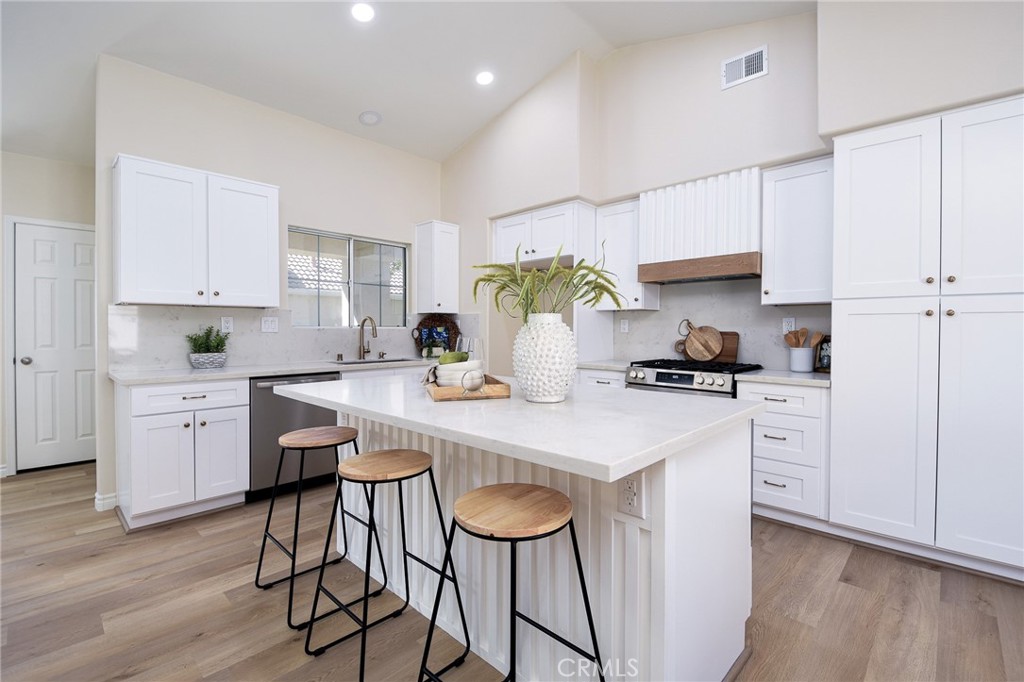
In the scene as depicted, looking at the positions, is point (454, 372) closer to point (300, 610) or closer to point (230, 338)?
point (300, 610)

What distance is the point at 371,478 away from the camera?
162 cm

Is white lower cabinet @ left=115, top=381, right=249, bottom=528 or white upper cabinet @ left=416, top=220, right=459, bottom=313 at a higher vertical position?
white upper cabinet @ left=416, top=220, right=459, bottom=313

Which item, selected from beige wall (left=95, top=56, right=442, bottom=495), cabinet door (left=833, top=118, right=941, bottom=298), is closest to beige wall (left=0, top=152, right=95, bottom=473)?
beige wall (left=95, top=56, right=442, bottom=495)

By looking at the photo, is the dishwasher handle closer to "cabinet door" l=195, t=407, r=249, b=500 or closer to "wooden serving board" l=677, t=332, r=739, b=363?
"cabinet door" l=195, t=407, r=249, b=500

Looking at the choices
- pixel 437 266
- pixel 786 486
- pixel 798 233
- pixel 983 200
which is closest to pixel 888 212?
pixel 983 200

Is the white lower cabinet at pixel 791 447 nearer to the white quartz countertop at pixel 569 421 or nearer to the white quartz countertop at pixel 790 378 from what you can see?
the white quartz countertop at pixel 790 378

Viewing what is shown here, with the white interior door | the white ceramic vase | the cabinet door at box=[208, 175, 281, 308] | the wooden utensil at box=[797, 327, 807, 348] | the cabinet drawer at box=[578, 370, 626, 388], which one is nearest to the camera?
the white ceramic vase

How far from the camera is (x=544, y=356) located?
161cm

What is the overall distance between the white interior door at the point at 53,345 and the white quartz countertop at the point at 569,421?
3521 millimetres

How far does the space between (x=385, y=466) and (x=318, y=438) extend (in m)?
0.52

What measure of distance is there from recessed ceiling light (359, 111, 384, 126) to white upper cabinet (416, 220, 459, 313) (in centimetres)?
100

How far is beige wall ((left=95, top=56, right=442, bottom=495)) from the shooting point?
3.07 metres

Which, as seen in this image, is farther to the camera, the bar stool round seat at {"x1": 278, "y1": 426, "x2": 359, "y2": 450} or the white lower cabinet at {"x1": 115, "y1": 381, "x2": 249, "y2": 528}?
the white lower cabinet at {"x1": 115, "y1": 381, "x2": 249, "y2": 528}

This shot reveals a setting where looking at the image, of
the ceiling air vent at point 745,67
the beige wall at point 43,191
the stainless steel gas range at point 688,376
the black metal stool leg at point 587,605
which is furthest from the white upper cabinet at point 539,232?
the beige wall at point 43,191
